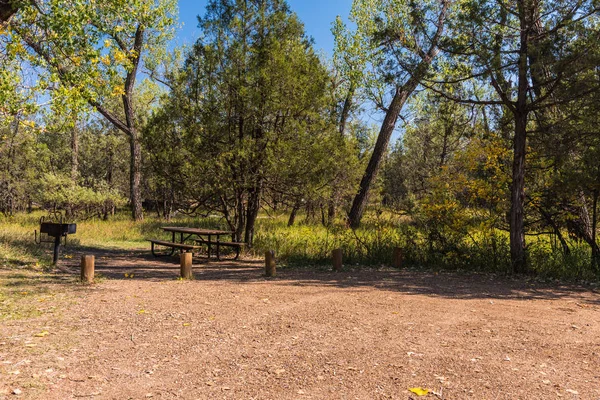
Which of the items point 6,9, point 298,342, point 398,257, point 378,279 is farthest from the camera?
point 398,257

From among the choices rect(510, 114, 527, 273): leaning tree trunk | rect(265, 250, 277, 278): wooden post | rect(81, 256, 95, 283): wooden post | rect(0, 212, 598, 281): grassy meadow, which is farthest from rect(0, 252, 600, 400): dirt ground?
rect(0, 212, 598, 281): grassy meadow

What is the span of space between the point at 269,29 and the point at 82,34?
14.0 ft

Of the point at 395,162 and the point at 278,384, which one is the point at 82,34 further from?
the point at 395,162

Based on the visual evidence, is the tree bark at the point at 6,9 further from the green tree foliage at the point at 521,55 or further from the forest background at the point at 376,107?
the green tree foliage at the point at 521,55

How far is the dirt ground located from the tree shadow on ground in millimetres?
87

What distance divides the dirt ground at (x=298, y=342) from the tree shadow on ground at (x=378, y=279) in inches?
3.4

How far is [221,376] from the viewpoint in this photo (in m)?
3.51

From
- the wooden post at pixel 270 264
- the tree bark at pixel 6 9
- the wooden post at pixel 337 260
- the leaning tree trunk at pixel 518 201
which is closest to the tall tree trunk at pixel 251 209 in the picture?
the wooden post at pixel 337 260

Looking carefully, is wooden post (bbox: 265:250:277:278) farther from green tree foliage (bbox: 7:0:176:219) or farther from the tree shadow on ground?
green tree foliage (bbox: 7:0:176:219)

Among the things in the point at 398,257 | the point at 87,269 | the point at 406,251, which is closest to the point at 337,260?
the point at 398,257

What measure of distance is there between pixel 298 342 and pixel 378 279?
4.10 meters

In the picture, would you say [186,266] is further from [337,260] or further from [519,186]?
[519,186]

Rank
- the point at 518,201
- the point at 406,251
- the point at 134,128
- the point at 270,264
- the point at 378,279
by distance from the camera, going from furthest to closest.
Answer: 1. the point at 134,128
2. the point at 406,251
3. the point at 518,201
4. the point at 270,264
5. the point at 378,279

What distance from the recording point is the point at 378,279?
8.19 metres
